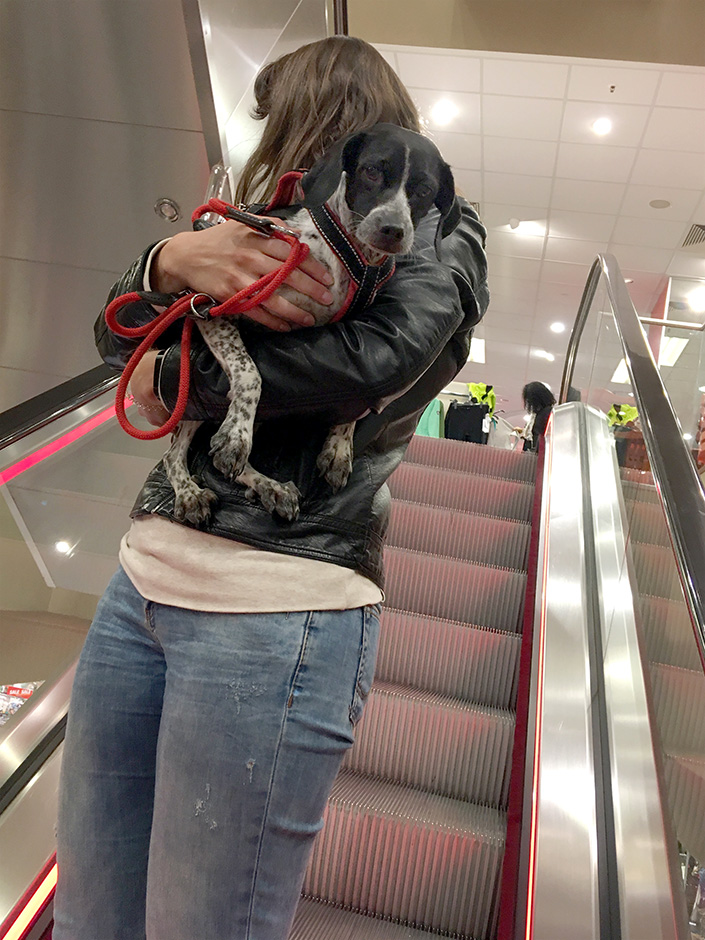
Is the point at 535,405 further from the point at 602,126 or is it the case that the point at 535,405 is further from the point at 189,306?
the point at 189,306

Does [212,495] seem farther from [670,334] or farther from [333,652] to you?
[670,334]

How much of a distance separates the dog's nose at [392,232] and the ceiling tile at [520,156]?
28.2 ft

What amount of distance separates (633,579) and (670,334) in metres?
8.02

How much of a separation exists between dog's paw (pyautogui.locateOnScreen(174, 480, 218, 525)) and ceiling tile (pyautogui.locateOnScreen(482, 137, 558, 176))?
29.0ft

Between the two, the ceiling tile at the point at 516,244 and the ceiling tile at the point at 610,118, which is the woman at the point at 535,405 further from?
the ceiling tile at the point at 516,244

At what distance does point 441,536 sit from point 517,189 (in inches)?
290

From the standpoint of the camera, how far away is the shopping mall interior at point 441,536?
5.79 feet

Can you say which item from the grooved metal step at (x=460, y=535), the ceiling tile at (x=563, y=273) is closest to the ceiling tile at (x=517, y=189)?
the ceiling tile at (x=563, y=273)

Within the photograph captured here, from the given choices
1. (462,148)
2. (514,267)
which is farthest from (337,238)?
(514,267)

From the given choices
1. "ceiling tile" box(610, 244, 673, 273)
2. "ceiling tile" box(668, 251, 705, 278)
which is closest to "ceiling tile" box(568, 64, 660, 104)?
"ceiling tile" box(610, 244, 673, 273)

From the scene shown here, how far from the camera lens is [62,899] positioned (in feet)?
3.41

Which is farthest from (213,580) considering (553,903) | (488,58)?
(488,58)

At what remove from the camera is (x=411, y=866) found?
2.26 meters

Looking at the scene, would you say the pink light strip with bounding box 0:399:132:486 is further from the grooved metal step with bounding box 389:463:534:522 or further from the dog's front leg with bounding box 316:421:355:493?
the grooved metal step with bounding box 389:463:534:522
